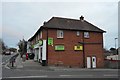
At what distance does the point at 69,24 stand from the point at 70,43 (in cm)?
393

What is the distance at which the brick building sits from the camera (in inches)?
1478

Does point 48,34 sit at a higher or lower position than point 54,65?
higher

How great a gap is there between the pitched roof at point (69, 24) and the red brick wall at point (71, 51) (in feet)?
2.65

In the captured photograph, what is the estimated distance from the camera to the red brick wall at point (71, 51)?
124 ft

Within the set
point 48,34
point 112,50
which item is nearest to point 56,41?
point 48,34

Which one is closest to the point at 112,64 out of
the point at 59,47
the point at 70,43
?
the point at 70,43

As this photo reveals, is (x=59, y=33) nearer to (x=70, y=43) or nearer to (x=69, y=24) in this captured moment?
(x=70, y=43)

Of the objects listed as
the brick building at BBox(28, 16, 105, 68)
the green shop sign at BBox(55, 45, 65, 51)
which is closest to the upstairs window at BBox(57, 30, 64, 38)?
the brick building at BBox(28, 16, 105, 68)

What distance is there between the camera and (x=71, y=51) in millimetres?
39406

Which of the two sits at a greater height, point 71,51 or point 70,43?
point 70,43

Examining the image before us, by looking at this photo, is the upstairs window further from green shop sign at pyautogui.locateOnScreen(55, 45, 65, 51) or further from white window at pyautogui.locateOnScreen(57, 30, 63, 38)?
green shop sign at pyautogui.locateOnScreen(55, 45, 65, 51)

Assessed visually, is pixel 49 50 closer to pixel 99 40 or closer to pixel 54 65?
pixel 54 65

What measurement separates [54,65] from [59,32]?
544 cm

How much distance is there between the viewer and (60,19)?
140 feet
